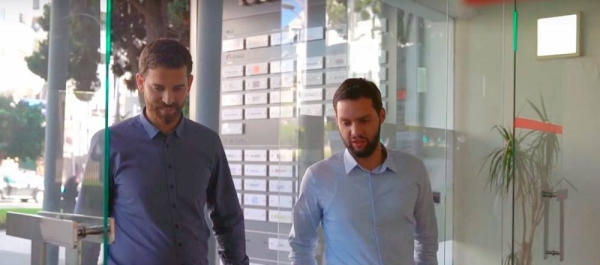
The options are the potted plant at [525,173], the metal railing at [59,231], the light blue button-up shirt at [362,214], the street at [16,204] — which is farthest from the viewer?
the potted plant at [525,173]

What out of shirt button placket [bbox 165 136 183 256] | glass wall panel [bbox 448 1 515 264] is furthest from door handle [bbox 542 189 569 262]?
shirt button placket [bbox 165 136 183 256]

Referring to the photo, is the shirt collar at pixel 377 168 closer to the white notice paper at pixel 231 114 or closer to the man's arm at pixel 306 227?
the man's arm at pixel 306 227

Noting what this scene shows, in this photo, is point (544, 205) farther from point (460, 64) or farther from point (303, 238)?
point (303, 238)

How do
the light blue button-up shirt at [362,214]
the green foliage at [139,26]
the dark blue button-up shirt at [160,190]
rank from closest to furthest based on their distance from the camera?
the dark blue button-up shirt at [160,190]
the light blue button-up shirt at [362,214]
the green foliage at [139,26]

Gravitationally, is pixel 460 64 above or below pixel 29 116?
above

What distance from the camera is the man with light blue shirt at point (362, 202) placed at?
1.74m

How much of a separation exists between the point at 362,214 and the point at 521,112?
128cm

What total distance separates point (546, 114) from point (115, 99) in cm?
186

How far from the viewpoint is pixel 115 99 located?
2.09 m

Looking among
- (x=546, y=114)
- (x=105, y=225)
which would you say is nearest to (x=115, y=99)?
(x=105, y=225)

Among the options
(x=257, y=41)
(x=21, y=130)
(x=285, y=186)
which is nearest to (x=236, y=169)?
(x=285, y=186)

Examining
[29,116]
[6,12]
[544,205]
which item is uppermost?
[6,12]

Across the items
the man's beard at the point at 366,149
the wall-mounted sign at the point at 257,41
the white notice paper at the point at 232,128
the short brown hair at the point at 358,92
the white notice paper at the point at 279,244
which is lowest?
the white notice paper at the point at 279,244

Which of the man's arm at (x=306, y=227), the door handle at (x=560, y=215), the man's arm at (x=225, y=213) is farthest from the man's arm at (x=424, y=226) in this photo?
the door handle at (x=560, y=215)
